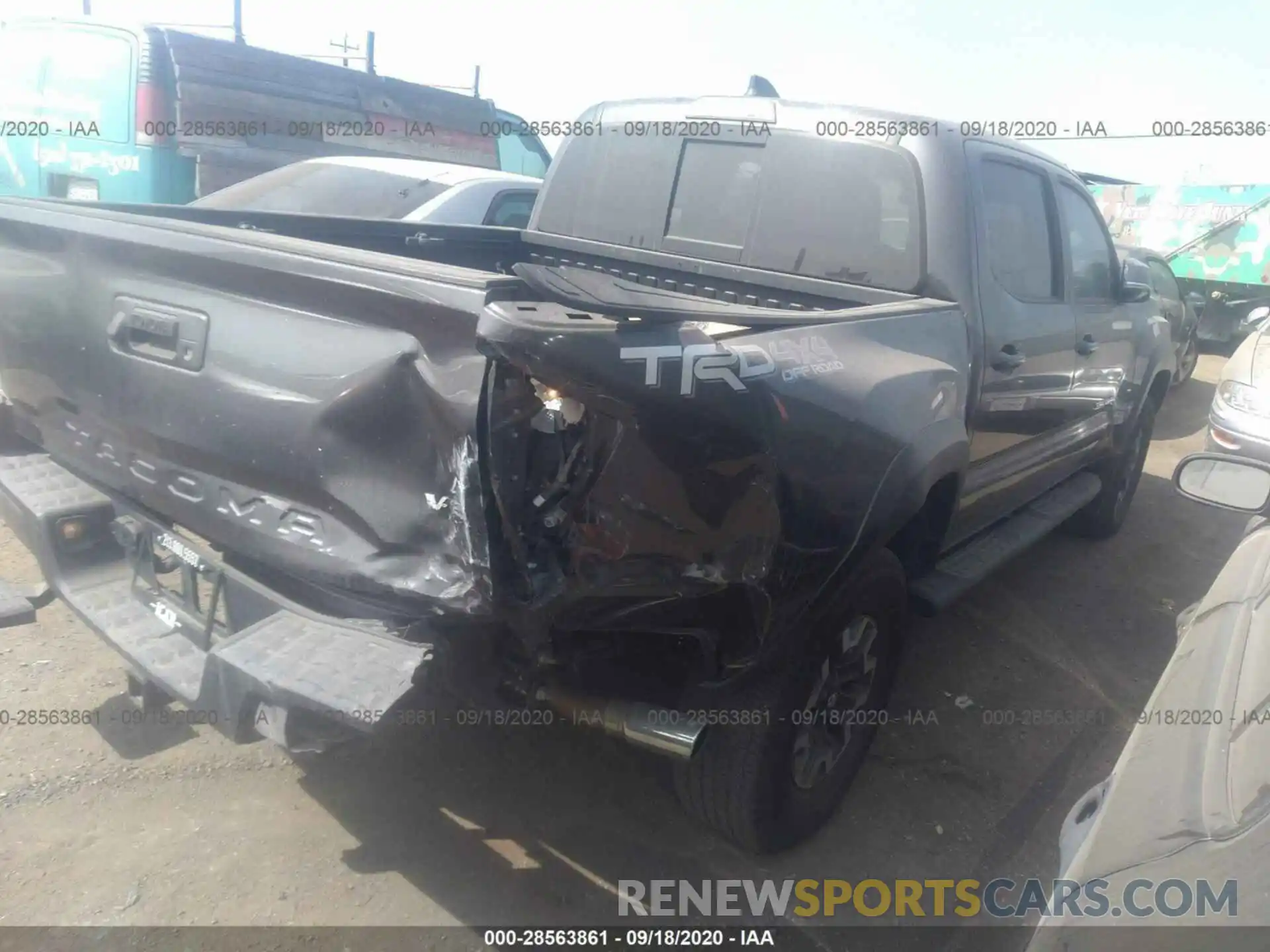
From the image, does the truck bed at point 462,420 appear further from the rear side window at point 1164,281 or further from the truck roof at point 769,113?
the rear side window at point 1164,281

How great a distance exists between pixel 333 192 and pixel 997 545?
4552mm

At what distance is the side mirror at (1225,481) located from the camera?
2299 mm

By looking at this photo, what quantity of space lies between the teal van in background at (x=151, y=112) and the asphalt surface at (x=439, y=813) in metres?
4.33

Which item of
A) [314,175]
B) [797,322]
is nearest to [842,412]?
[797,322]

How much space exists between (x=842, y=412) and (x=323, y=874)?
1882 mm

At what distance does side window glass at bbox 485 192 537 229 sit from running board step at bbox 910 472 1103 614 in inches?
139

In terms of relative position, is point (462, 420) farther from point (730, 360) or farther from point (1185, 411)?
point (1185, 411)

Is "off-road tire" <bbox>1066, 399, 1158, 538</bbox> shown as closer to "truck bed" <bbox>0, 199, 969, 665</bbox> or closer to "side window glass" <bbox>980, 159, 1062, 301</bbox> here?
"side window glass" <bbox>980, 159, 1062, 301</bbox>

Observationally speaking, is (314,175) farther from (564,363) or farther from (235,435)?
(564,363)

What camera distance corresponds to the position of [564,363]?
1621mm

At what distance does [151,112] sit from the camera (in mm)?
6734

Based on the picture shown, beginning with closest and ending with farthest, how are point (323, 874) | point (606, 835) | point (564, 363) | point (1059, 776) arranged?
1. point (564, 363)
2. point (323, 874)
3. point (606, 835)
4. point (1059, 776)

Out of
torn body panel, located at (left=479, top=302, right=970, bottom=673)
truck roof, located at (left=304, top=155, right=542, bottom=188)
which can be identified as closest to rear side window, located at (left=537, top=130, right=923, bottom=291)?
torn body panel, located at (left=479, top=302, right=970, bottom=673)

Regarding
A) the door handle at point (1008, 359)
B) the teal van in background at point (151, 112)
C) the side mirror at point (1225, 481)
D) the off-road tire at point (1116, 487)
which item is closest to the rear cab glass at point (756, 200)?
the door handle at point (1008, 359)
